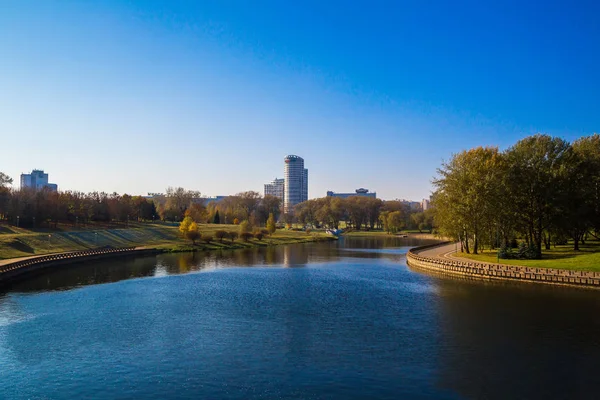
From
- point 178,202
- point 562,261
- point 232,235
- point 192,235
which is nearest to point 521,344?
point 562,261

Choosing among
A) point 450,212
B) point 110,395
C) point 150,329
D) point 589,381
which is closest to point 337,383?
point 110,395

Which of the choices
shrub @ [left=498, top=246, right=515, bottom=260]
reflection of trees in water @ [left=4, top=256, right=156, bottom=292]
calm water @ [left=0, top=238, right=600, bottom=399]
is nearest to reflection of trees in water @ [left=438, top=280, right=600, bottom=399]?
calm water @ [left=0, top=238, right=600, bottom=399]

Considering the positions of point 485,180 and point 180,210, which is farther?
point 180,210


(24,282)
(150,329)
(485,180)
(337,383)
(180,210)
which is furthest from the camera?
(180,210)

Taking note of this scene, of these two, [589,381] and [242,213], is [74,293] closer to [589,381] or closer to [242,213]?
[589,381]

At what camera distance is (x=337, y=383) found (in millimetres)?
21797

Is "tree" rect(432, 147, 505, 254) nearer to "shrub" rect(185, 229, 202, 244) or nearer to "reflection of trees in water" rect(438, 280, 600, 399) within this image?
"reflection of trees in water" rect(438, 280, 600, 399)

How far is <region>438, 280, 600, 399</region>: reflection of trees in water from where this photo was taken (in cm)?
2141

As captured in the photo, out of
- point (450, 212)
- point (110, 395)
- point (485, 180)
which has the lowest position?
point (110, 395)

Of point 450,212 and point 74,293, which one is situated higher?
point 450,212

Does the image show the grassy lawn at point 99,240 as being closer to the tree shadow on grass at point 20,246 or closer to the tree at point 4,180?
the tree shadow on grass at point 20,246

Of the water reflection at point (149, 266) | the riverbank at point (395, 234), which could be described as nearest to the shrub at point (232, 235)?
the water reflection at point (149, 266)

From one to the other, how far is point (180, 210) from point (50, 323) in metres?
125

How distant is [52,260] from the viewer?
211 feet
